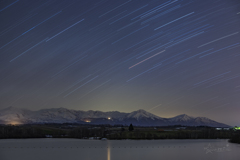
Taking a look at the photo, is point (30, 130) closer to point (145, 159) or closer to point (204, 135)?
point (204, 135)

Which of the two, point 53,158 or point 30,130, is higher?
point 30,130

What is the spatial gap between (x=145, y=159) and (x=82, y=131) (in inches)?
5341

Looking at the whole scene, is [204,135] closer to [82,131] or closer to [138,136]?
[138,136]

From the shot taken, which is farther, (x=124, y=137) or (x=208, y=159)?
(x=124, y=137)

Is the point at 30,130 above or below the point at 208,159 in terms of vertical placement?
above

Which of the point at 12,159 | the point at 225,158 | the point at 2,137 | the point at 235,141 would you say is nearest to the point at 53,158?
the point at 12,159

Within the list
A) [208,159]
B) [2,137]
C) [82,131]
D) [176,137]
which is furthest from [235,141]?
[2,137]

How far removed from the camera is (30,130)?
7731 inches

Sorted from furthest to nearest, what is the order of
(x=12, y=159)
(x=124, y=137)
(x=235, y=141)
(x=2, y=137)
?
(x=2, y=137) → (x=124, y=137) → (x=235, y=141) → (x=12, y=159)

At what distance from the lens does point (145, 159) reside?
60.8m

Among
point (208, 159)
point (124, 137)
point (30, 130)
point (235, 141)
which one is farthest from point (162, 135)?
point (208, 159)

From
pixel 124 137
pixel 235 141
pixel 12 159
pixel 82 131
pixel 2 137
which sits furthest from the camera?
pixel 82 131

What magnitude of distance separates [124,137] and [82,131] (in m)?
42.5

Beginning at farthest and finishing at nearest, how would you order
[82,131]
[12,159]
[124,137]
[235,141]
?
[82,131], [124,137], [235,141], [12,159]
